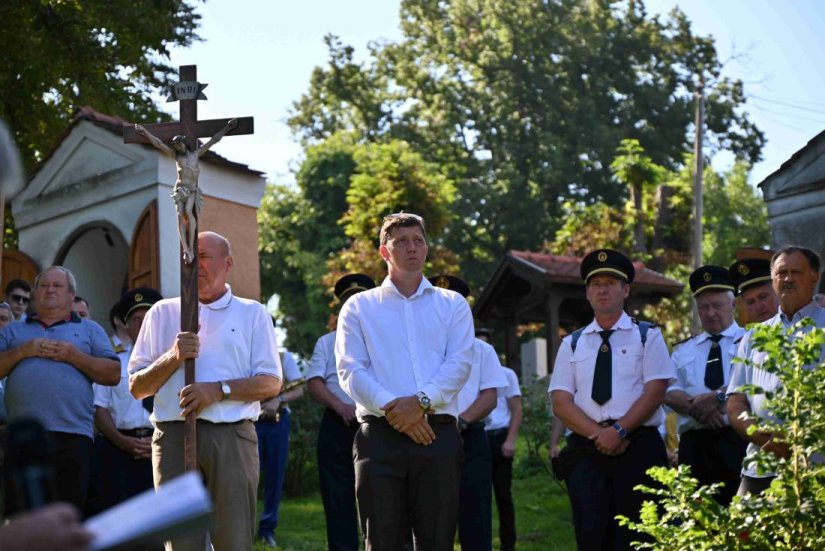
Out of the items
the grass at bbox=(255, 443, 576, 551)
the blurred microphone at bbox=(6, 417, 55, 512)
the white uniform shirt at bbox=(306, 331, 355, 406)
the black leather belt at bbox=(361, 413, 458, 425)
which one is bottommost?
the grass at bbox=(255, 443, 576, 551)

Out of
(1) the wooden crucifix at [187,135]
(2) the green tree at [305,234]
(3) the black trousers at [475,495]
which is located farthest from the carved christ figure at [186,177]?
(2) the green tree at [305,234]

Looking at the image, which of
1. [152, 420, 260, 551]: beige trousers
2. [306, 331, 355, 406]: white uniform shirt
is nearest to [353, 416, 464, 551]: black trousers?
[152, 420, 260, 551]: beige trousers

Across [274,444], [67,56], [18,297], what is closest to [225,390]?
[18,297]

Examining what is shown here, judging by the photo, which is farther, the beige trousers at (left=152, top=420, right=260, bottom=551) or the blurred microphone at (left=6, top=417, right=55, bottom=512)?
the beige trousers at (left=152, top=420, right=260, bottom=551)

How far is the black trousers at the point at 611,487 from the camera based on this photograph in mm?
7492

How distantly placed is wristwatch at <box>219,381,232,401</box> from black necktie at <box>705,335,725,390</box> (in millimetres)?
3379

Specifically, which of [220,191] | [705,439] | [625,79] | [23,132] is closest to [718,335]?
[705,439]

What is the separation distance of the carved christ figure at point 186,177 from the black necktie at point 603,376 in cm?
254

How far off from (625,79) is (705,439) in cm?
4215

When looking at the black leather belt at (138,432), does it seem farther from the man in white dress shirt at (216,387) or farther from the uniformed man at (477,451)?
the uniformed man at (477,451)

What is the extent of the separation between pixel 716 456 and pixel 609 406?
1.13 meters

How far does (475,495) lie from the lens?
9.33m

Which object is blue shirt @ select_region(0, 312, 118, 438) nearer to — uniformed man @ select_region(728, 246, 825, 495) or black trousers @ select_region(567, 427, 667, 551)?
black trousers @ select_region(567, 427, 667, 551)

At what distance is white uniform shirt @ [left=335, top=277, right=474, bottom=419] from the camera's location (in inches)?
264
